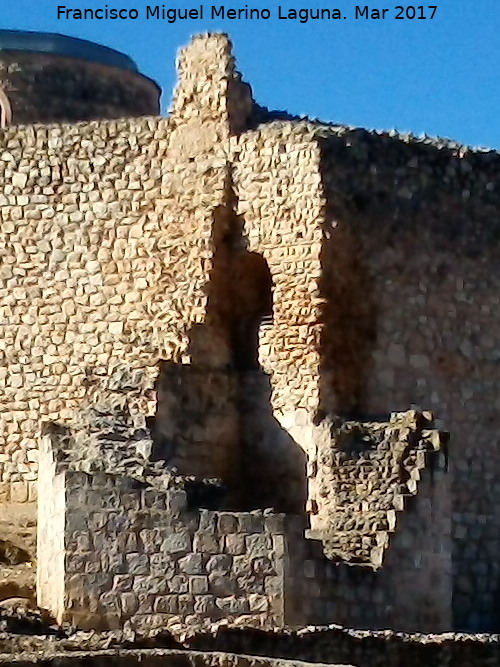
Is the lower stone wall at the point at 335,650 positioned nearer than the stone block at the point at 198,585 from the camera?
Yes

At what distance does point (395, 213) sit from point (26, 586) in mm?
5313

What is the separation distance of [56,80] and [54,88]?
0.10m

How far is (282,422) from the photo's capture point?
1911 centimetres

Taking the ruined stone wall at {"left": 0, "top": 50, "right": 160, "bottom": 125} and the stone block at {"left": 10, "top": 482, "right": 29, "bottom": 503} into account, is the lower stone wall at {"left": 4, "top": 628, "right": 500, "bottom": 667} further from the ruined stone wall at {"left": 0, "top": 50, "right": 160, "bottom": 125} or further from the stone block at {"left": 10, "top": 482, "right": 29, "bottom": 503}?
the ruined stone wall at {"left": 0, "top": 50, "right": 160, "bottom": 125}

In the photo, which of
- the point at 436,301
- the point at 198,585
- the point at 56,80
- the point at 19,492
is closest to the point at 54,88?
the point at 56,80

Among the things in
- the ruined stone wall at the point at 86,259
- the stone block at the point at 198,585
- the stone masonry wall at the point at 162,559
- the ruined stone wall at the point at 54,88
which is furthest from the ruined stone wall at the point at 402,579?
the ruined stone wall at the point at 54,88

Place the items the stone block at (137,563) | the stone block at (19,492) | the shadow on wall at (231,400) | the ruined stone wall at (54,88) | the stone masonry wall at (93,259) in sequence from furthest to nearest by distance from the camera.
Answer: the ruined stone wall at (54,88), the stone block at (19,492), the stone masonry wall at (93,259), the shadow on wall at (231,400), the stone block at (137,563)

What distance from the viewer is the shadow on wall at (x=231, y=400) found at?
60.2ft

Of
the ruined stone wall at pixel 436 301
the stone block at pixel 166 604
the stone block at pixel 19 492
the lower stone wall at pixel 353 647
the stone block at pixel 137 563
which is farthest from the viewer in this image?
the stone block at pixel 19 492

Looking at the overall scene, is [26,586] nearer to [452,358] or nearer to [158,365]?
[158,365]

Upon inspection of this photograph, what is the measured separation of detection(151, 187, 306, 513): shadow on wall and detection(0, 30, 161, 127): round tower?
3941mm

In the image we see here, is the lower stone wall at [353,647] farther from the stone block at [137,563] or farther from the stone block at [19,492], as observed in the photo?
the stone block at [19,492]

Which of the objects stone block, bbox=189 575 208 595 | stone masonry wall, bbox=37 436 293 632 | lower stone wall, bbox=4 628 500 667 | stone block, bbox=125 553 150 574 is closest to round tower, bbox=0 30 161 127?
stone masonry wall, bbox=37 436 293 632

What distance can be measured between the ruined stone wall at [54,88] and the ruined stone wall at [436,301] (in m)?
4.41
